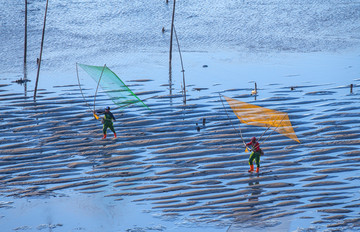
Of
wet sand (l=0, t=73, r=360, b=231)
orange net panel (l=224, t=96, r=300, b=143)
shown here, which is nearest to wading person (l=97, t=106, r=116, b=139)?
wet sand (l=0, t=73, r=360, b=231)

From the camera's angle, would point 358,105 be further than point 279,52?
No

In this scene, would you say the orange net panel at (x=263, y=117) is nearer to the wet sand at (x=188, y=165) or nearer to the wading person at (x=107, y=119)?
the wet sand at (x=188, y=165)

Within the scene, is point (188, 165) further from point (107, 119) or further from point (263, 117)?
point (263, 117)

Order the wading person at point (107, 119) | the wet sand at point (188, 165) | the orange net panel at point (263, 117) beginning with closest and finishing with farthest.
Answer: the wet sand at point (188, 165)
the orange net panel at point (263, 117)
the wading person at point (107, 119)

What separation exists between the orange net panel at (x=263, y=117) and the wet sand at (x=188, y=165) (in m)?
0.49

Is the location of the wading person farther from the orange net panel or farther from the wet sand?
the orange net panel

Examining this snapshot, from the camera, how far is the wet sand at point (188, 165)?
19328 millimetres

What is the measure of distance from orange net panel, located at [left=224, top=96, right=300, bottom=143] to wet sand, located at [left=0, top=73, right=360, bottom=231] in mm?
489

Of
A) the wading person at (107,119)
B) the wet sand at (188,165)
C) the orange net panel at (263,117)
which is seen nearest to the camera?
the wet sand at (188,165)

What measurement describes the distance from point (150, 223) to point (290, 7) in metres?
46.8

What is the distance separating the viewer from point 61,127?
99.6 feet

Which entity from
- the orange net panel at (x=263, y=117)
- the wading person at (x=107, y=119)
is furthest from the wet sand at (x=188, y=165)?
the wading person at (x=107, y=119)

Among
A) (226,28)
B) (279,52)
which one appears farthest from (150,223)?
(226,28)

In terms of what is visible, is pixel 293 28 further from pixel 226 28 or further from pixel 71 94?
pixel 71 94
